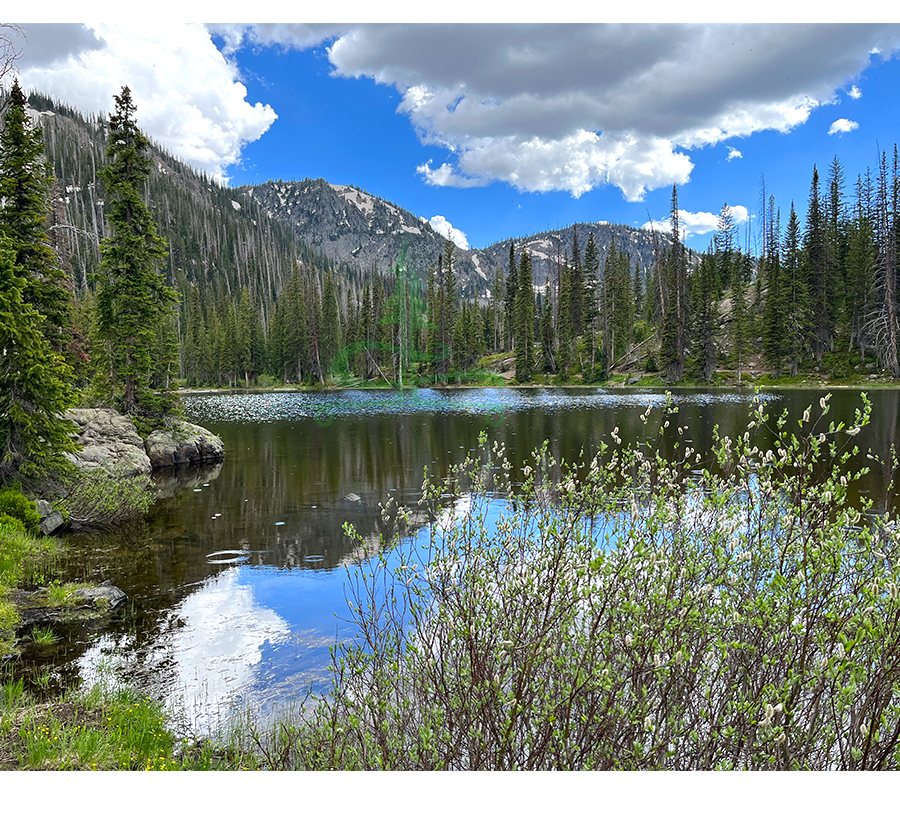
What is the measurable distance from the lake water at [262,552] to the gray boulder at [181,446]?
1.05m

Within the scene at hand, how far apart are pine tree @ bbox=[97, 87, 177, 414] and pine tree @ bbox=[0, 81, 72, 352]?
27.3 ft

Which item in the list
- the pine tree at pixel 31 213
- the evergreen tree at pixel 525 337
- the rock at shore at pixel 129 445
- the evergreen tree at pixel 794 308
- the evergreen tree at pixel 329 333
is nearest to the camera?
the pine tree at pixel 31 213

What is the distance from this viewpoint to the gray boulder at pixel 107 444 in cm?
1714

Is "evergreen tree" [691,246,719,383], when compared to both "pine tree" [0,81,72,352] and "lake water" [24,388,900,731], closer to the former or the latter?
"lake water" [24,388,900,731]

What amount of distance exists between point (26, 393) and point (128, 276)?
13.2m

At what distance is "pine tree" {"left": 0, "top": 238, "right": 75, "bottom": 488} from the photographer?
38.3 ft

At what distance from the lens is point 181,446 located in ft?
81.8

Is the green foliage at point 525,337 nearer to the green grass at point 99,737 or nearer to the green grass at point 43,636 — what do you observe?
the green grass at point 43,636

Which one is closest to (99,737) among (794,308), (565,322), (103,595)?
(103,595)

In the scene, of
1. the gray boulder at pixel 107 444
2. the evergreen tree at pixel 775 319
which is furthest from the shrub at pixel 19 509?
the evergreen tree at pixel 775 319

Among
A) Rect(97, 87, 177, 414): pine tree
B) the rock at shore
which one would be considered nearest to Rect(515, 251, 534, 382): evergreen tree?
the rock at shore

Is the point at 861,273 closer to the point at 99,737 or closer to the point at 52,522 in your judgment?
the point at 52,522

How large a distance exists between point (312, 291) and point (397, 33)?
86147 mm

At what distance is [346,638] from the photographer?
869cm
